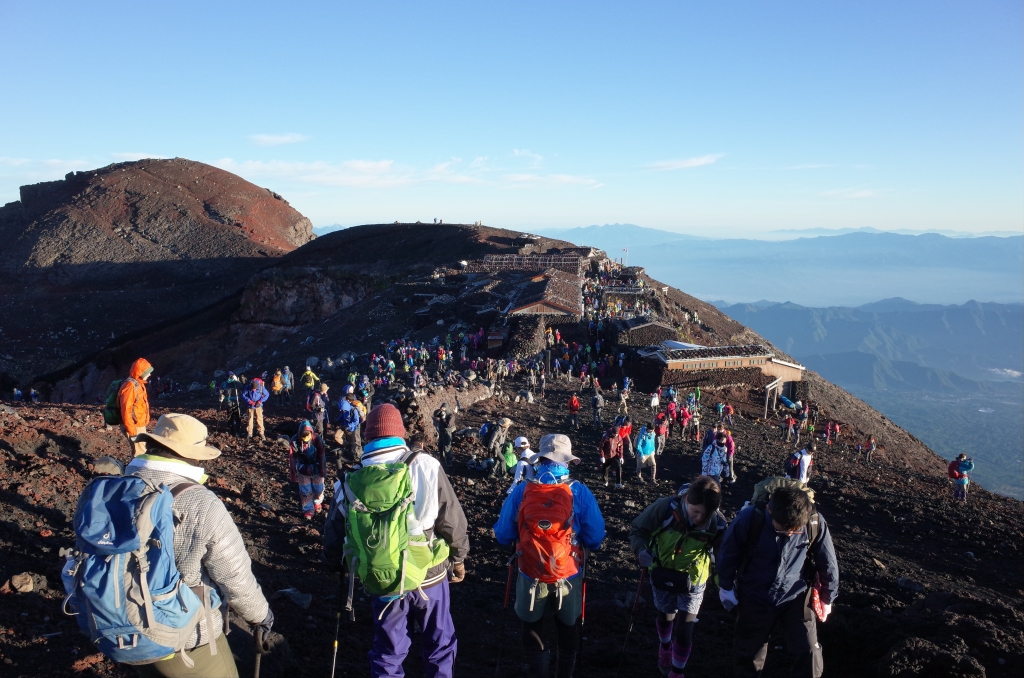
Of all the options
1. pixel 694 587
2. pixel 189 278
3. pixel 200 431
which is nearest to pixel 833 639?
pixel 694 587

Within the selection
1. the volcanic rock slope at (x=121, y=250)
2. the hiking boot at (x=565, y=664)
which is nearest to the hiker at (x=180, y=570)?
the hiking boot at (x=565, y=664)

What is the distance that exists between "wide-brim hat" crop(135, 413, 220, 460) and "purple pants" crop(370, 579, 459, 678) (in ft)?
4.41

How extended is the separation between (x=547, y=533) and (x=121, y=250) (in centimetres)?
6500

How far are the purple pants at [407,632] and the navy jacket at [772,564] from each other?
5.65ft

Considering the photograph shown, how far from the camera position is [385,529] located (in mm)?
3473

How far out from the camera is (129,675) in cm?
410

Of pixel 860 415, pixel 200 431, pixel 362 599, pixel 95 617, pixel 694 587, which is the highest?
pixel 200 431

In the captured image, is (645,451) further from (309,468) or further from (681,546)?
(681,546)

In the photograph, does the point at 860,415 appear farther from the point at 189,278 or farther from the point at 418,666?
the point at 189,278

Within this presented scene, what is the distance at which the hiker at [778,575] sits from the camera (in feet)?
12.9

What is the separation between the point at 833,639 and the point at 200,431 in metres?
4.84

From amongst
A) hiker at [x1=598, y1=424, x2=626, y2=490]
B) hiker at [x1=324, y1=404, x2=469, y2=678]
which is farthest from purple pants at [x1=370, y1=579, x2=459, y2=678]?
hiker at [x1=598, y1=424, x2=626, y2=490]

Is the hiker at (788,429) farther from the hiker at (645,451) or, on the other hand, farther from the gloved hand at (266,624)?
the gloved hand at (266,624)

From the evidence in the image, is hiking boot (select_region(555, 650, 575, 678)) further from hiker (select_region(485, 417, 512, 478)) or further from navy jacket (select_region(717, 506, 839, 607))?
hiker (select_region(485, 417, 512, 478))
